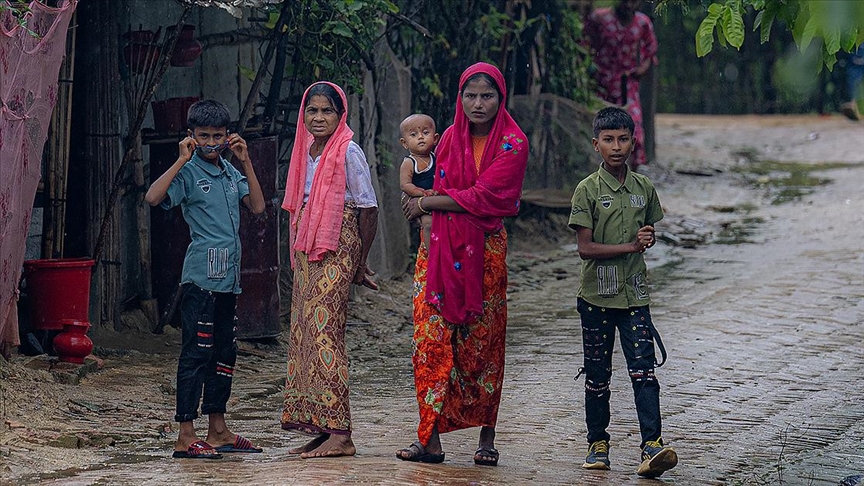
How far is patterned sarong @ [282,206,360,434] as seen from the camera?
5.20 meters

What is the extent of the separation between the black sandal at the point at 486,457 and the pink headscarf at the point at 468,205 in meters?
0.58

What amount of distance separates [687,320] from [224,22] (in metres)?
4.00

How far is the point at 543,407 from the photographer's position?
21.7 feet

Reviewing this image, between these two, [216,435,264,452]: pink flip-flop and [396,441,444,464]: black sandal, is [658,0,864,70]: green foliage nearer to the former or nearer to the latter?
[396,441,444,464]: black sandal

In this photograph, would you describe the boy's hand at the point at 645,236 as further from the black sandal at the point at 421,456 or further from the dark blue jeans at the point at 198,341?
the dark blue jeans at the point at 198,341

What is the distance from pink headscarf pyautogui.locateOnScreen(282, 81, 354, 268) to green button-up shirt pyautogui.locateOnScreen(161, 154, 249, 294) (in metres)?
0.29

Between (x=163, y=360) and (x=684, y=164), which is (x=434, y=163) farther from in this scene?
(x=684, y=164)

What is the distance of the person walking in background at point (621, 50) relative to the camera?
13992 mm

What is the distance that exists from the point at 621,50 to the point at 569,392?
25.7ft

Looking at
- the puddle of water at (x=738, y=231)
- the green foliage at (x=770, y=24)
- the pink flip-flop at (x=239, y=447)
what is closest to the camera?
the green foliage at (x=770, y=24)

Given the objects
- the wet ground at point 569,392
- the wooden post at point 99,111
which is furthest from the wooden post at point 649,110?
the wooden post at point 99,111

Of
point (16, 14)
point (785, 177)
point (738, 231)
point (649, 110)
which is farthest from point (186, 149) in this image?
point (785, 177)

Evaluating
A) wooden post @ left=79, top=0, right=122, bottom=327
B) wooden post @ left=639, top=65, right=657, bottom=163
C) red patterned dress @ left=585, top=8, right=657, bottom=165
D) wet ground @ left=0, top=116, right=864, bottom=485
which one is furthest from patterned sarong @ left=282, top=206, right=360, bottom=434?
wooden post @ left=639, top=65, right=657, bottom=163

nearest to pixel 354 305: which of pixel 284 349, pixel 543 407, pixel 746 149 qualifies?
pixel 284 349
